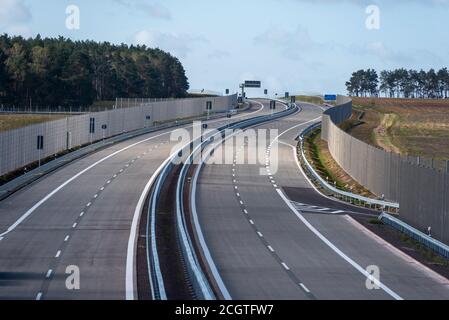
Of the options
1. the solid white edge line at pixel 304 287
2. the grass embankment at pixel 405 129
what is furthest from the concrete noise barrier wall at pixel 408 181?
the grass embankment at pixel 405 129

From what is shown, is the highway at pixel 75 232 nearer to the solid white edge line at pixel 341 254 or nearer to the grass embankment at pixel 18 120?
the solid white edge line at pixel 341 254

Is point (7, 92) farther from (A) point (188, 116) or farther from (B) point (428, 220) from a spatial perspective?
(B) point (428, 220)

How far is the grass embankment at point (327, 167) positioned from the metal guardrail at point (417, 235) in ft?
35.4

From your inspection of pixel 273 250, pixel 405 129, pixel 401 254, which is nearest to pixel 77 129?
pixel 405 129

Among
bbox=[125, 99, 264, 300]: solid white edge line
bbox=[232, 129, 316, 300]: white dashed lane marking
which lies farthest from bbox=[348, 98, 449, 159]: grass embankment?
bbox=[125, 99, 264, 300]: solid white edge line

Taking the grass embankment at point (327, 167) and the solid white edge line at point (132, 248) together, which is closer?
the solid white edge line at point (132, 248)

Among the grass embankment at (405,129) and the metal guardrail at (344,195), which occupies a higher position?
the grass embankment at (405,129)

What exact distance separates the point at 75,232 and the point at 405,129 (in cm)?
7980

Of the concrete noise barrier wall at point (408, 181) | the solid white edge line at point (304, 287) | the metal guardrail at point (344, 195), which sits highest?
the concrete noise barrier wall at point (408, 181)

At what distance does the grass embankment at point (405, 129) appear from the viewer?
86.4m

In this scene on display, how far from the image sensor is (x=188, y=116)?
13775cm

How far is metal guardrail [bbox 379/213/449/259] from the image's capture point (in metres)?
36.9

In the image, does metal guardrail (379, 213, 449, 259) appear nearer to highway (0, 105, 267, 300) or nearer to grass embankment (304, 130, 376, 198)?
grass embankment (304, 130, 376, 198)
